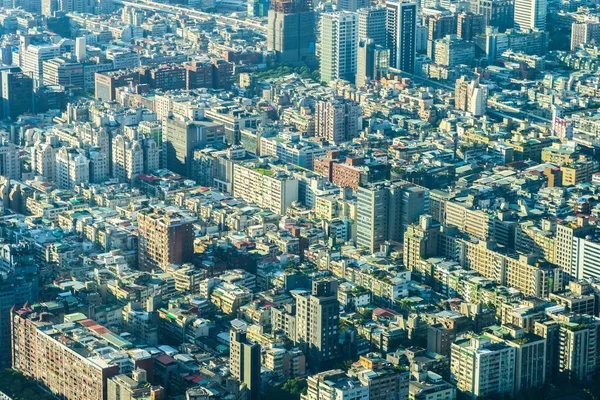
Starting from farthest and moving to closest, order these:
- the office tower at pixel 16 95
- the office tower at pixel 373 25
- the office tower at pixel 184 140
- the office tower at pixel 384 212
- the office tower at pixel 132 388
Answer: the office tower at pixel 373 25 → the office tower at pixel 16 95 → the office tower at pixel 184 140 → the office tower at pixel 384 212 → the office tower at pixel 132 388

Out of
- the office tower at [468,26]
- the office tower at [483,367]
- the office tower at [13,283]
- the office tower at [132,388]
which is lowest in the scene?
the office tower at [483,367]

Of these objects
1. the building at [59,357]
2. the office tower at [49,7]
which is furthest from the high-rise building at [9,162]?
the office tower at [49,7]

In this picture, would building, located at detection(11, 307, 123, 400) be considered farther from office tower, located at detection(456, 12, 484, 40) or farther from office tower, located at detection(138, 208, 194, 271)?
office tower, located at detection(456, 12, 484, 40)

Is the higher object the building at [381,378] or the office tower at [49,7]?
the office tower at [49,7]

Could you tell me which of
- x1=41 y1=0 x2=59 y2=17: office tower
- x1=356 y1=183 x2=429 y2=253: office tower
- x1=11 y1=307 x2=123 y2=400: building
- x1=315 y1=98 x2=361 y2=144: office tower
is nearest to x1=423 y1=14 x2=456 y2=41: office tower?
x1=315 y1=98 x2=361 y2=144: office tower

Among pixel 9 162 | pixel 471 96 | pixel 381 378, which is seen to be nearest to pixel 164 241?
pixel 381 378

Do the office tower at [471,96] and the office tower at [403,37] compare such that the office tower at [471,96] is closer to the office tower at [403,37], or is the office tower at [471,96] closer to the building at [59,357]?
the office tower at [403,37]

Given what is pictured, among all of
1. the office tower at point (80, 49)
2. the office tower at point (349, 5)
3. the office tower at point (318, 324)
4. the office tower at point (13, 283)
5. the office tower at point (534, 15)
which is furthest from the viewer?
the office tower at point (349, 5)
